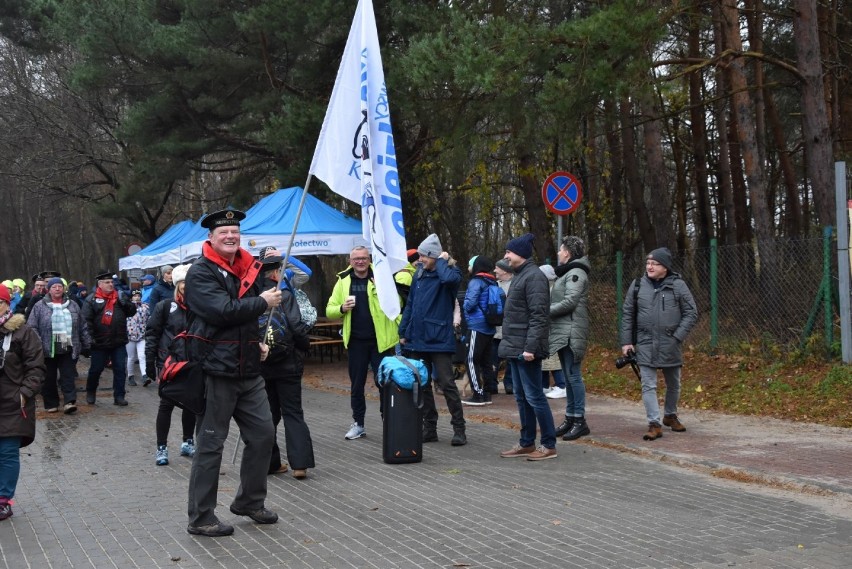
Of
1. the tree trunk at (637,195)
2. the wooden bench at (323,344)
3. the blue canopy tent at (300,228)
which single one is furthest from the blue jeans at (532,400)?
the tree trunk at (637,195)

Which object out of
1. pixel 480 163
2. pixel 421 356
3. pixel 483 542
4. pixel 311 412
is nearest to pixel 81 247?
pixel 480 163

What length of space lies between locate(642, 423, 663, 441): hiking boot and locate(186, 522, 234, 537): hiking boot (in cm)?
473

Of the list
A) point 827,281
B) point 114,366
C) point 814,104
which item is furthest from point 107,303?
point 814,104

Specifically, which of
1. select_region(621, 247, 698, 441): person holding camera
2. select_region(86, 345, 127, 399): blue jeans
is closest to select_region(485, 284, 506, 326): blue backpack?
select_region(621, 247, 698, 441): person holding camera

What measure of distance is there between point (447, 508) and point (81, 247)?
5083cm

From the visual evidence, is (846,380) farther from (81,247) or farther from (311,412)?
(81,247)

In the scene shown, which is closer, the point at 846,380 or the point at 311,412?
the point at 846,380

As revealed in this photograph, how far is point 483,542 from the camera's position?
610cm

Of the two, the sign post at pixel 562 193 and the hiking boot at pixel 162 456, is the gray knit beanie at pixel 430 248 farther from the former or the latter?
the sign post at pixel 562 193

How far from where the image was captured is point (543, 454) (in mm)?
8758

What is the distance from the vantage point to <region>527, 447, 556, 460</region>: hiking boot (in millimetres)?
8742

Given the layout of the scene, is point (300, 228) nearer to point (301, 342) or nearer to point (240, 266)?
point (301, 342)

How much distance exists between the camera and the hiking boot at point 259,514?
6570mm

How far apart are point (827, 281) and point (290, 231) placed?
9.93 meters
